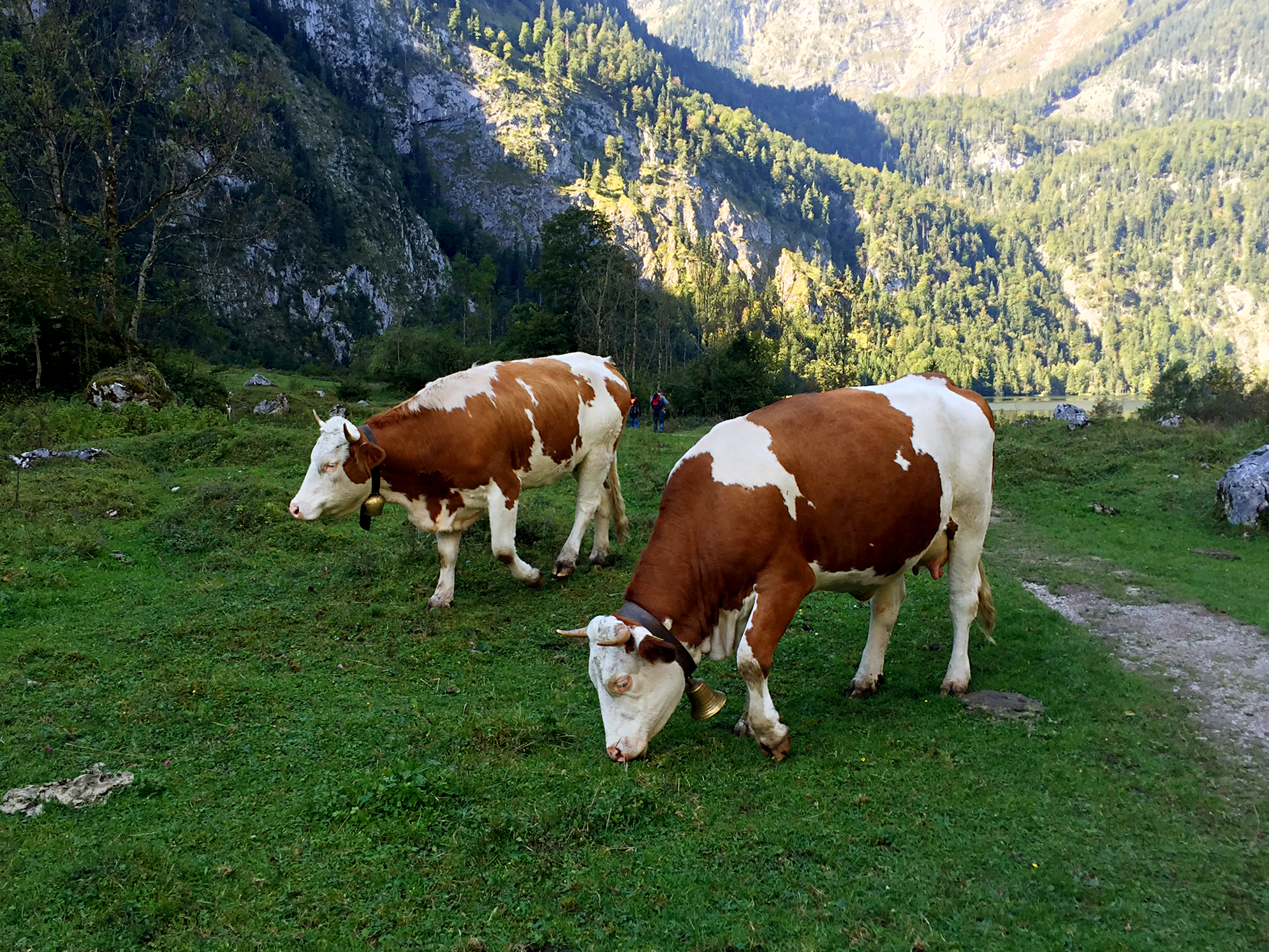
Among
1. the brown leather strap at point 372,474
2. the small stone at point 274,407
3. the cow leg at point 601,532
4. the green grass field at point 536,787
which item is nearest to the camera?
the green grass field at point 536,787

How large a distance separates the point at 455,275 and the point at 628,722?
118 metres

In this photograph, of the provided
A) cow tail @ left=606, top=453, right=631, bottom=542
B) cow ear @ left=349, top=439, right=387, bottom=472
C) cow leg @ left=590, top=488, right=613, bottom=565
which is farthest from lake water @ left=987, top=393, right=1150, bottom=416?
cow ear @ left=349, top=439, right=387, bottom=472

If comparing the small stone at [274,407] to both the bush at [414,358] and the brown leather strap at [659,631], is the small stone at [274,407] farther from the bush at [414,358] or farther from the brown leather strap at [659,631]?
the brown leather strap at [659,631]

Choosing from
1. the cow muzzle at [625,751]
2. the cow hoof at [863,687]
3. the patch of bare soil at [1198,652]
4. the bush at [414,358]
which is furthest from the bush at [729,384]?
the cow muzzle at [625,751]

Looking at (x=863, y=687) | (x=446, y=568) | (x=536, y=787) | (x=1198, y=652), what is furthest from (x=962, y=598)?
(x=446, y=568)

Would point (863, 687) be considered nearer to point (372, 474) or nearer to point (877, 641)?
point (877, 641)

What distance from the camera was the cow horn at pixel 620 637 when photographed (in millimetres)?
5117

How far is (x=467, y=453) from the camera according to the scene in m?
9.06

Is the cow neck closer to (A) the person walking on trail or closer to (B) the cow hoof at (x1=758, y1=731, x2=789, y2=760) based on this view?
(B) the cow hoof at (x1=758, y1=731, x2=789, y2=760)

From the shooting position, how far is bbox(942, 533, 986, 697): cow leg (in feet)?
22.4

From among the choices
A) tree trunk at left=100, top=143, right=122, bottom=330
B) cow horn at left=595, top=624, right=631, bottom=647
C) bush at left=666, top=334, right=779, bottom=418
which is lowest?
bush at left=666, top=334, right=779, bottom=418

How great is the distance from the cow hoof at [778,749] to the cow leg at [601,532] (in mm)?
5523

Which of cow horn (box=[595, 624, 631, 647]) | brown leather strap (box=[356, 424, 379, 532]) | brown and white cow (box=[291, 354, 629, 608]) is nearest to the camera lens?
cow horn (box=[595, 624, 631, 647])

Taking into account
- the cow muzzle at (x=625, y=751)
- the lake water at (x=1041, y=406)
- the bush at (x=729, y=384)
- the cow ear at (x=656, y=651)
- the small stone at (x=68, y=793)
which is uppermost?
the cow ear at (x=656, y=651)
